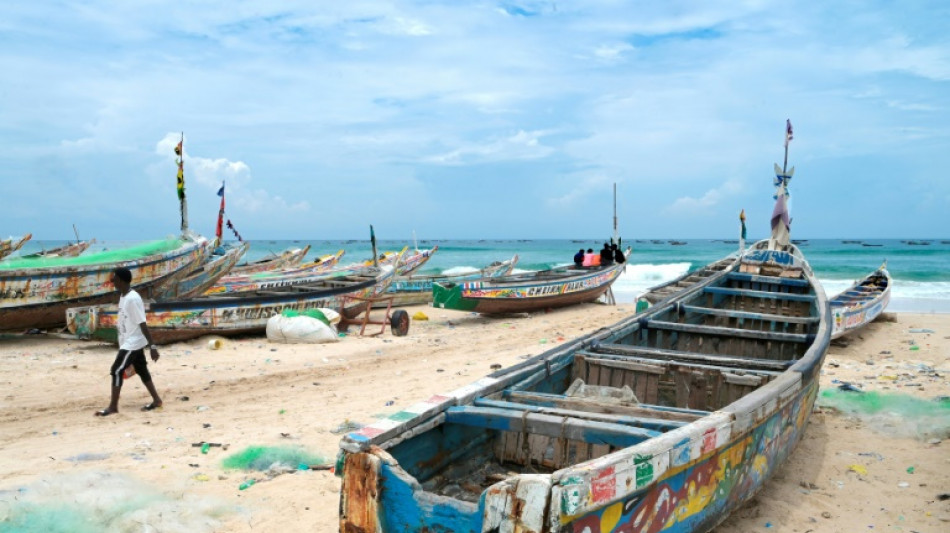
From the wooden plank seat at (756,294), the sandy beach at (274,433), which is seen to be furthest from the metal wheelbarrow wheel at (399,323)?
the wooden plank seat at (756,294)

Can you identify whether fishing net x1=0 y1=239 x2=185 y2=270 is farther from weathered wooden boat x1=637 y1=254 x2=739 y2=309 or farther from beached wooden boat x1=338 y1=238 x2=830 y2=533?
beached wooden boat x1=338 y1=238 x2=830 y2=533

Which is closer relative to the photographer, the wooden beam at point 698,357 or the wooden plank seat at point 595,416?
the wooden plank seat at point 595,416

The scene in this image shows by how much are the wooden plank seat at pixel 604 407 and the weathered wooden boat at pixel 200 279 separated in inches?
501

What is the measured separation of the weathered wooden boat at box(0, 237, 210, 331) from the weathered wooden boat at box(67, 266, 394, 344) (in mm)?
1982

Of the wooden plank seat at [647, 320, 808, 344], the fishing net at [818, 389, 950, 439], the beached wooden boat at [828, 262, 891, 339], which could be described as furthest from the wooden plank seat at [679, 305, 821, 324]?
the beached wooden boat at [828, 262, 891, 339]

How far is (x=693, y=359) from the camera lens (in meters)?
5.45

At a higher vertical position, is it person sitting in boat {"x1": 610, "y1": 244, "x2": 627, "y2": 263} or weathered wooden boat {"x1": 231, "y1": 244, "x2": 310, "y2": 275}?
person sitting in boat {"x1": 610, "y1": 244, "x2": 627, "y2": 263}

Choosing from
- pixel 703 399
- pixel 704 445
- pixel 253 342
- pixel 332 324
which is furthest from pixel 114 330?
pixel 704 445

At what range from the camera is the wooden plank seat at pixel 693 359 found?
16.9 feet

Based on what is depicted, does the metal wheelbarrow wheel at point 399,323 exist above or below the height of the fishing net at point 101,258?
below

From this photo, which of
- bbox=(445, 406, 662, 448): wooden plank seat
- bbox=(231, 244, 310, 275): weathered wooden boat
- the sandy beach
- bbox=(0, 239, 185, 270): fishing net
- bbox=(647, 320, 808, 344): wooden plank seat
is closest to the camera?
bbox=(445, 406, 662, 448): wooden plank seat

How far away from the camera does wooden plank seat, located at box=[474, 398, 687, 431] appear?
363 centimetres

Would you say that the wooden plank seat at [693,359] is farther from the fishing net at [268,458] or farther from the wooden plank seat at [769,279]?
the wooden plank seat at [769,279]

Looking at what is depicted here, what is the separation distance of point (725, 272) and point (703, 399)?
630 centimetres
